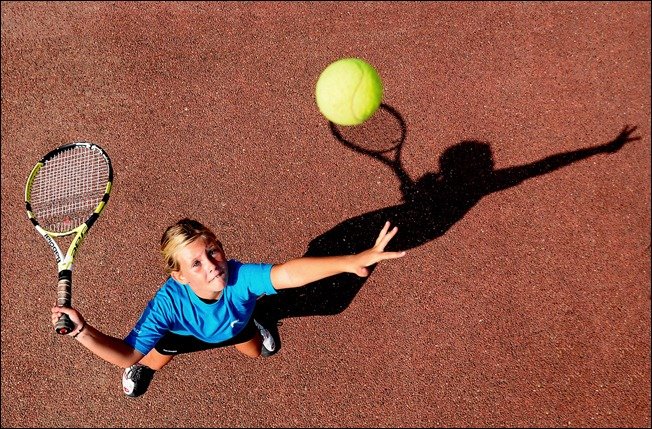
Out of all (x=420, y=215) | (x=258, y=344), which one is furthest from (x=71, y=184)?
(x=420, y=215)

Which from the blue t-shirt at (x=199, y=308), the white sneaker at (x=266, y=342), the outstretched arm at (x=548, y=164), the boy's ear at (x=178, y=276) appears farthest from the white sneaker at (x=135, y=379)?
the outstretched arm at (x=548, y=164)

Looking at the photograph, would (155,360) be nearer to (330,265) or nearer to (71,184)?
(71,184)

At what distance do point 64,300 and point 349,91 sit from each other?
2.51m

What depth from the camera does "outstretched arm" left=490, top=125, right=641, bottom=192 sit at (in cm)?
498

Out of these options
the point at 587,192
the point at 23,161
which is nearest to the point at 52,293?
the point at 23,161

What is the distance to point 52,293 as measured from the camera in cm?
500

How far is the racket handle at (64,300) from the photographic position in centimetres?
299

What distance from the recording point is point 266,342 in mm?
4578

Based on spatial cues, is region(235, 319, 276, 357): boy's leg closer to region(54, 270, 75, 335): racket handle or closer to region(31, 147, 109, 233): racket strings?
region(54, 270, 75, 335): racket handle

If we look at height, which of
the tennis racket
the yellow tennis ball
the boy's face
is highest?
the tennis racket

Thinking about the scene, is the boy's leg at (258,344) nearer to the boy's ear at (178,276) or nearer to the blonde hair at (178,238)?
the boy's ear at (178,276)

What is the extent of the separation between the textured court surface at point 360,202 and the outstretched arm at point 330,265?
1.64 meters

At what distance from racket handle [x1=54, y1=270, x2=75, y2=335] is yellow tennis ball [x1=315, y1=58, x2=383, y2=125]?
7.55ft

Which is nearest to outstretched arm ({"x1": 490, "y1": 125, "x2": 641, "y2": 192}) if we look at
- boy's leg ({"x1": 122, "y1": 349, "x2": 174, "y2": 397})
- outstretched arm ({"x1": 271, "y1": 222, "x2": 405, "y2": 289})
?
outstretched arm ({"x1": 271, "y1": 222, "x2": 405, "y2": 289})
